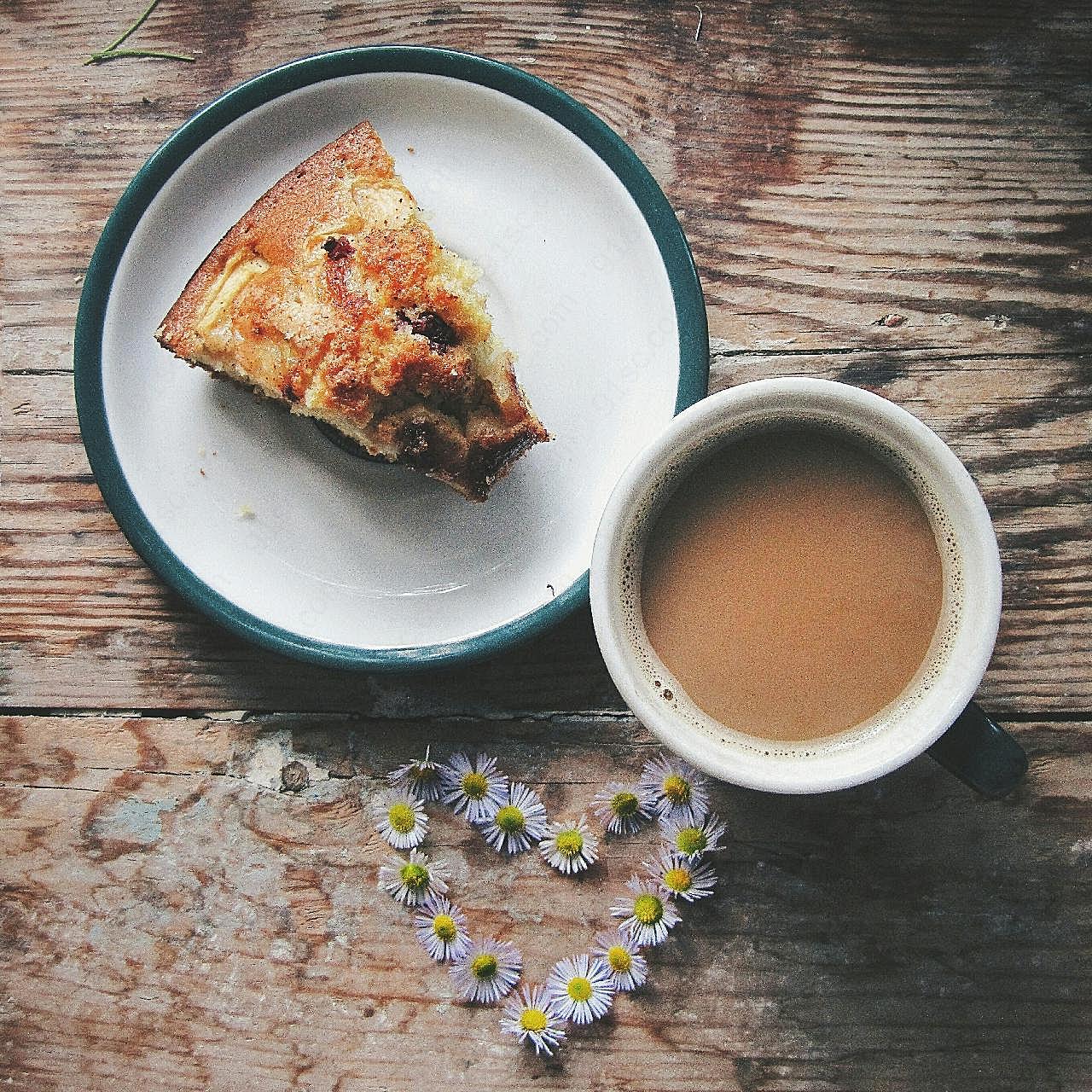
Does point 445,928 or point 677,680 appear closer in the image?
point 677,680

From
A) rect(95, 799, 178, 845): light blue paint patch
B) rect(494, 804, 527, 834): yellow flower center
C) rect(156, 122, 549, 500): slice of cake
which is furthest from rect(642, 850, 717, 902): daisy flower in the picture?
rect(95, 799, 178, 845): light blue paint patch

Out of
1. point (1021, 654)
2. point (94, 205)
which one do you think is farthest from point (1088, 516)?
point (94, 205)

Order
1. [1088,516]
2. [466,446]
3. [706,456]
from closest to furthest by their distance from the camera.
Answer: [706,456] → [466,446] → [1088,516]

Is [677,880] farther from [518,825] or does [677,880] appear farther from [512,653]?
[512,653]

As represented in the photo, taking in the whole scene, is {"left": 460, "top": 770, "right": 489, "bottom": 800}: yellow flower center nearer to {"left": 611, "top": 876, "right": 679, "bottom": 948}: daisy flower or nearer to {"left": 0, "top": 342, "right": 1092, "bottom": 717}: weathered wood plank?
{"left": 0, "top": 342, "right": 1092, "bottom": 717}: weathered wood plank

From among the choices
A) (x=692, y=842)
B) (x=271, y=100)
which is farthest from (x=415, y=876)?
(x=271, y=100)

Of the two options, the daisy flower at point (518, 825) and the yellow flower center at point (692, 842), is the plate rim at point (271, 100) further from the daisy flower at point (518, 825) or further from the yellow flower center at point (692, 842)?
the yellow flower center at point (692, 842)

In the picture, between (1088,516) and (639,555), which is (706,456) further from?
(1088,516)
